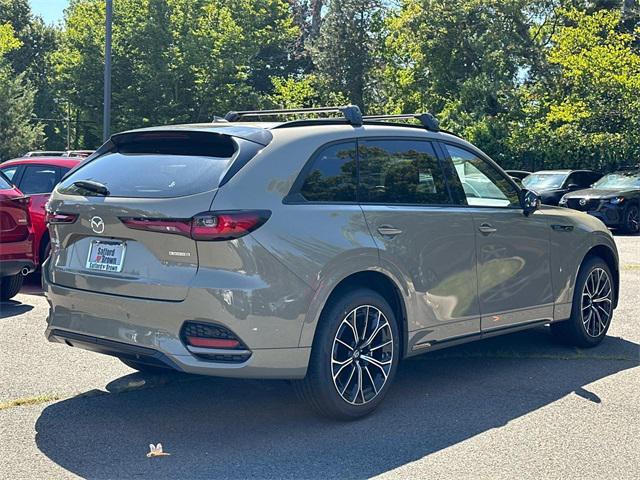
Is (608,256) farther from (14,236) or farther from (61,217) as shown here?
(14,236)

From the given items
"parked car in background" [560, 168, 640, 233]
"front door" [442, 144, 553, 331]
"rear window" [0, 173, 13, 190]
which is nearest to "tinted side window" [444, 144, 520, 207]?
"front door" [442, 144, 553, 331]

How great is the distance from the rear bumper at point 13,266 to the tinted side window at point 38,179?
7.99 ft

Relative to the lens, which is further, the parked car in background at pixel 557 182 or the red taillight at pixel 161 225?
the parked car in background at pixel 557 182

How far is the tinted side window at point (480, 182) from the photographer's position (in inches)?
238

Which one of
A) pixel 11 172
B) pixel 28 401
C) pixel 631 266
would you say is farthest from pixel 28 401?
pixel 631 266

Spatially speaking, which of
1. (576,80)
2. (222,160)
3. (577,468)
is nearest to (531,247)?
(577,468)

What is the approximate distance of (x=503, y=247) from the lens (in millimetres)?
6141

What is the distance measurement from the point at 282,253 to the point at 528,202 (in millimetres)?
2593

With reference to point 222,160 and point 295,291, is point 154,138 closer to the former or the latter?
point 222,160

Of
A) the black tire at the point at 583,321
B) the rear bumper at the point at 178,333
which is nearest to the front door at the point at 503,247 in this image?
the black tire at the point at 583,321

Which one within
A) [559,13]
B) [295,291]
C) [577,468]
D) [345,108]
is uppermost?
[559,13]

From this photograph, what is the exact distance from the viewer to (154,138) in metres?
5.13

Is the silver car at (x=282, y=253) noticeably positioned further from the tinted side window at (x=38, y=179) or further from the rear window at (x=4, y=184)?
the tinted side window at (x=38, y=179)

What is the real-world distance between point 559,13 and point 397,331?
2849cm
